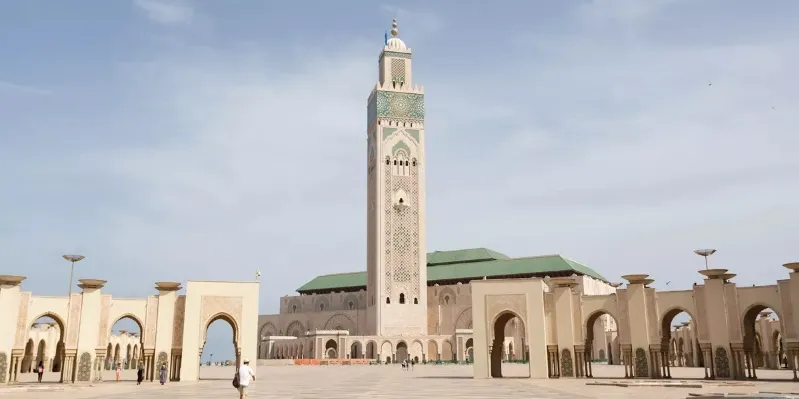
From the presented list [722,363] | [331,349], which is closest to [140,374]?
[722,363]

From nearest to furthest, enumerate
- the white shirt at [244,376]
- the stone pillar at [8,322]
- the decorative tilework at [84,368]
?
the white shirt at [244,376]
the stone pillar at [8,322]
the decorative tilework at [84,368]

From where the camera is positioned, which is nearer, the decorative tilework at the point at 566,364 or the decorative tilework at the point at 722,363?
the decorative tilework at the point at 722,363

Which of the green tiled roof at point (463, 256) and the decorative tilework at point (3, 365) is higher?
the green tiled roof at point (463, 256)

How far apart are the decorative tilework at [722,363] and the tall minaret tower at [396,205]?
127ft

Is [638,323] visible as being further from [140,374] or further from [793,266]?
[140,374]

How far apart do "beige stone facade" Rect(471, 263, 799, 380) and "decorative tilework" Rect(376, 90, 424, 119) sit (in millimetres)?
38335

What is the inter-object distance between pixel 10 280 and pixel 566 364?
20.3 meters

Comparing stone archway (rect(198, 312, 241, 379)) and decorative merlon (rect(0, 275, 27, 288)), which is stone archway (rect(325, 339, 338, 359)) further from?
decorative merlon (rect(0, 275, 27, 288))

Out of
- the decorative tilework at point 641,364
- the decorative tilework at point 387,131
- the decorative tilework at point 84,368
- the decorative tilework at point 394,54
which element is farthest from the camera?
the decorative tilework at point 394,54

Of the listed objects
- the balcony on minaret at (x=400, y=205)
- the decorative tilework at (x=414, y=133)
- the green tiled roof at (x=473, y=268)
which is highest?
the decorative tilework at (x=414, y=133)

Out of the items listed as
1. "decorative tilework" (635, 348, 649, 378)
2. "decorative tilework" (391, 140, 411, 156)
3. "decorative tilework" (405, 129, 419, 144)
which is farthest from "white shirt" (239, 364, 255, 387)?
"decorative tilework" (405, 129, 419, 144)

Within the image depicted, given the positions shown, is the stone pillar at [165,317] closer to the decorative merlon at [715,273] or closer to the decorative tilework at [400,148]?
the decorative merlon at [715,273]

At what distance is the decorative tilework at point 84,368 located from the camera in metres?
24.3

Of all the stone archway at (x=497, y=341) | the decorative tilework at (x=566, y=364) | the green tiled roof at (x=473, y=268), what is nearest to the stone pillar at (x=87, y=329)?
the stone archway at (x=497, y=341)
